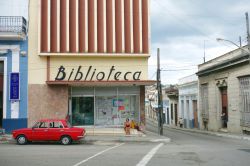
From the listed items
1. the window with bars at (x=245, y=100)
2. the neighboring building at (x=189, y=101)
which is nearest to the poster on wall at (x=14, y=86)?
the window with bars at (x=245, y=100)

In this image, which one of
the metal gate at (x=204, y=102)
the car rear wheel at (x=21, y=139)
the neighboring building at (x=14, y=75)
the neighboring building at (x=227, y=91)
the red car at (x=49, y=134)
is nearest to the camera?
the red car at (x=49, y=134)

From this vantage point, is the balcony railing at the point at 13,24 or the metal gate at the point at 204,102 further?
the metal gate at the point at 204,102

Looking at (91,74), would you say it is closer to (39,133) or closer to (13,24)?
(13,24)

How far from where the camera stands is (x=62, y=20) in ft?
93.8

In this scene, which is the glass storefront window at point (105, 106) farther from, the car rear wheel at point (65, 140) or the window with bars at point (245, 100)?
the window with bars at point (245, 100)

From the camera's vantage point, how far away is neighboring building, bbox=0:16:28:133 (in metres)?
27.6

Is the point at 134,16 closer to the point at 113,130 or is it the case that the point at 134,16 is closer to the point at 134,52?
the point at 134,52

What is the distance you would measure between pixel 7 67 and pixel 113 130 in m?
8.80

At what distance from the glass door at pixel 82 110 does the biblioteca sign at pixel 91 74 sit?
1775mm

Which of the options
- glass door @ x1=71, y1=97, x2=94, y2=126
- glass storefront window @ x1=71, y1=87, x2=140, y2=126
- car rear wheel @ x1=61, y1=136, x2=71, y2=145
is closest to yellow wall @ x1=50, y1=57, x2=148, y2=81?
glass storefront window @ x1=71, y1=87, x2=140, y2=126

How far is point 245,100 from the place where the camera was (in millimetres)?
31375

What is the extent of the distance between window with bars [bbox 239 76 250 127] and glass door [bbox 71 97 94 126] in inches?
478

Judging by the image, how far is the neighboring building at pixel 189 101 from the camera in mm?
47500

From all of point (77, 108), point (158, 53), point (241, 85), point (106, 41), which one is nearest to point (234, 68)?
point (241, 85)
